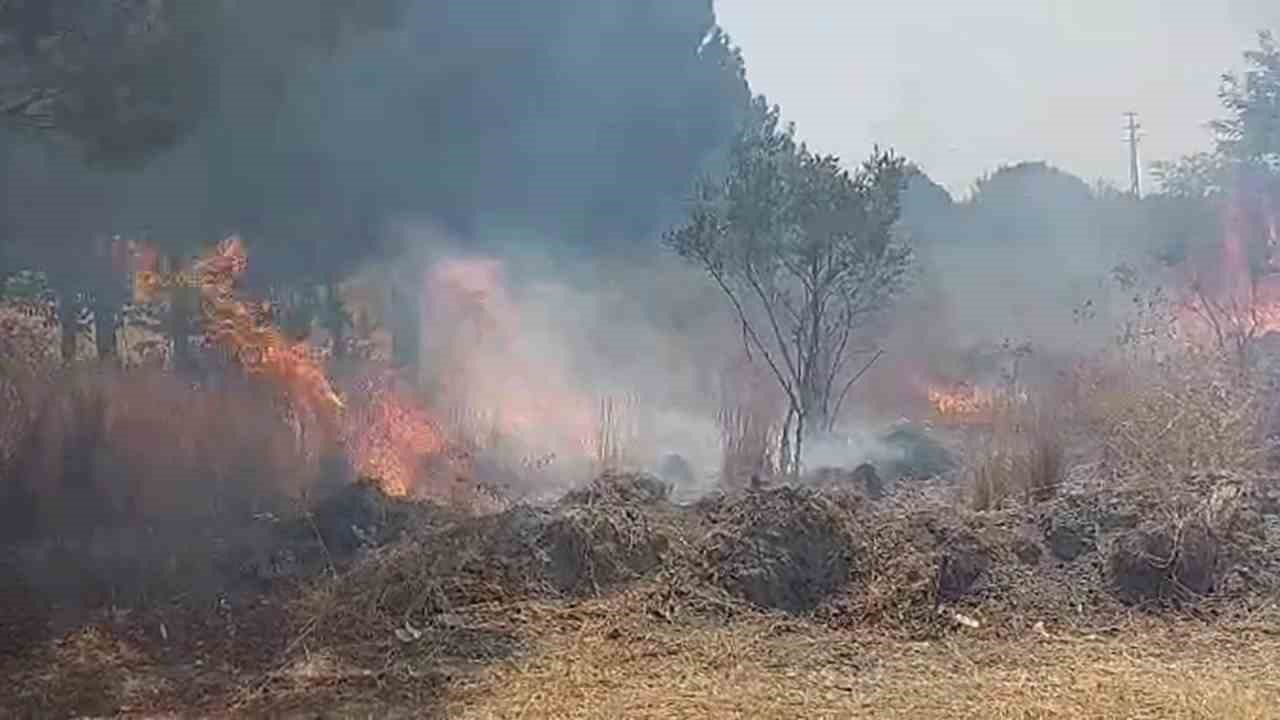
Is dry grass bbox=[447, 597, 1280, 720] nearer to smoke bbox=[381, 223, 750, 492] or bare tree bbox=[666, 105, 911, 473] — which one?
smoke bbox=[381, 223, 750, 492]

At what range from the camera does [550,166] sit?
26.0m

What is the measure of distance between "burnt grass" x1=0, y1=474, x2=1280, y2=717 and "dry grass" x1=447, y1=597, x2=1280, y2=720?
0.32m

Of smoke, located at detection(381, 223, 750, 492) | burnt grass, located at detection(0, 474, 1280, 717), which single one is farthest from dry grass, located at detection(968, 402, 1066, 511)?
smoke, located at detection(381, 223, 750, 492)

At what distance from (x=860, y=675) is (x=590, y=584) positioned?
2181mm

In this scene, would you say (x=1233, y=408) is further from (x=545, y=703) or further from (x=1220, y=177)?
(x=1220, y=177)

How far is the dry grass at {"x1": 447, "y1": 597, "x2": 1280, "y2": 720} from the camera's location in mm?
5898

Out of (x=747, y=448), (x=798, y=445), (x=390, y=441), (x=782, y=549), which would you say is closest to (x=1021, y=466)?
(x=782, y=549)

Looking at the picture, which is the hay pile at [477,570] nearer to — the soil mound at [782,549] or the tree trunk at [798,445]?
the soil mound at [782,549]

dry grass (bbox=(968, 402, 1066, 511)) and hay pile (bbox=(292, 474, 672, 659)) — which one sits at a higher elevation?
dry grass (bbox=(968, 402, 1066, 511))

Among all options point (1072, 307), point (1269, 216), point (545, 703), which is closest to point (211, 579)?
point (545, 703)

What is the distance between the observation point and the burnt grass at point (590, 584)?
22.8 ft

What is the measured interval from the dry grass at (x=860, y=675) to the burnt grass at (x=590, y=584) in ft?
1.05

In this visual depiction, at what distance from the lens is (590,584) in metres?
8.27

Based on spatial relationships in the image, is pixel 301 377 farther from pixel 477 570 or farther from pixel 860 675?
pixel 860 675
